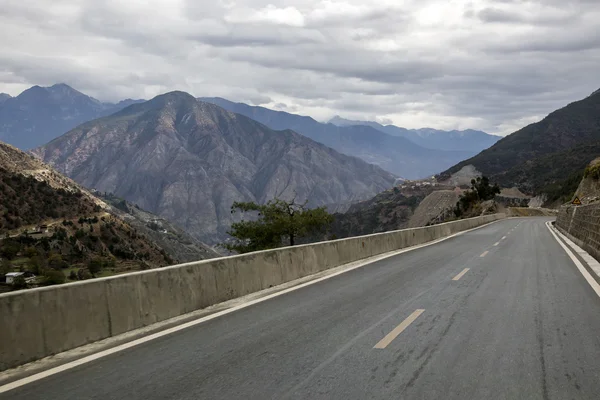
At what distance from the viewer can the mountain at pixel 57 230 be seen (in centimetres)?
10025

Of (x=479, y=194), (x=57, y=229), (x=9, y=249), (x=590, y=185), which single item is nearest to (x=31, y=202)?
(x=57, y=229)

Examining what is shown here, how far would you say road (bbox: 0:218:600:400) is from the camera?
486cm

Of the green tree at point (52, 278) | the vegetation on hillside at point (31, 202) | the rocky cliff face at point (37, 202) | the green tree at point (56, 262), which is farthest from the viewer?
the rocky cliff face at point (37, 202)

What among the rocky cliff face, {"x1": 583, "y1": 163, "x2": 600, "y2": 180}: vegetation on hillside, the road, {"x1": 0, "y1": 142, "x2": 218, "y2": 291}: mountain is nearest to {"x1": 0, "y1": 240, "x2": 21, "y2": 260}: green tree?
{"x1": 0, "y1": 142, "x2": 218, "y2": 291}: mountain

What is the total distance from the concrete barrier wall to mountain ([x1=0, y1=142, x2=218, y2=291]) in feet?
275

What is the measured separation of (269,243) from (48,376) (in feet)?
187

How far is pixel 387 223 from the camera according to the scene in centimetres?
19400

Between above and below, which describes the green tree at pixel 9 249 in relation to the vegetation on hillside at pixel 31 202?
below

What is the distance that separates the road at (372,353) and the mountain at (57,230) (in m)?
86.1

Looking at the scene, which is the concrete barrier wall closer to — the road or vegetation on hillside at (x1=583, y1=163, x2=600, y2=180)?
the road

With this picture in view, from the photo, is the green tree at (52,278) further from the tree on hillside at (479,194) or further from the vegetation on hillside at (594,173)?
the tree on hillside at (479,194)

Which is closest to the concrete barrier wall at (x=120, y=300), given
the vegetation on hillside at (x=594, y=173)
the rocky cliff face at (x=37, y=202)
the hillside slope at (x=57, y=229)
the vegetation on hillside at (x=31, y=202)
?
the vegetation on hillside at (x=594, y=173)

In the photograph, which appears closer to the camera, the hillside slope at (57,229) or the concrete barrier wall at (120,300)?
the concrete barrier wall at (120,300)

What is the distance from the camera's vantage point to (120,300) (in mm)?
7090
